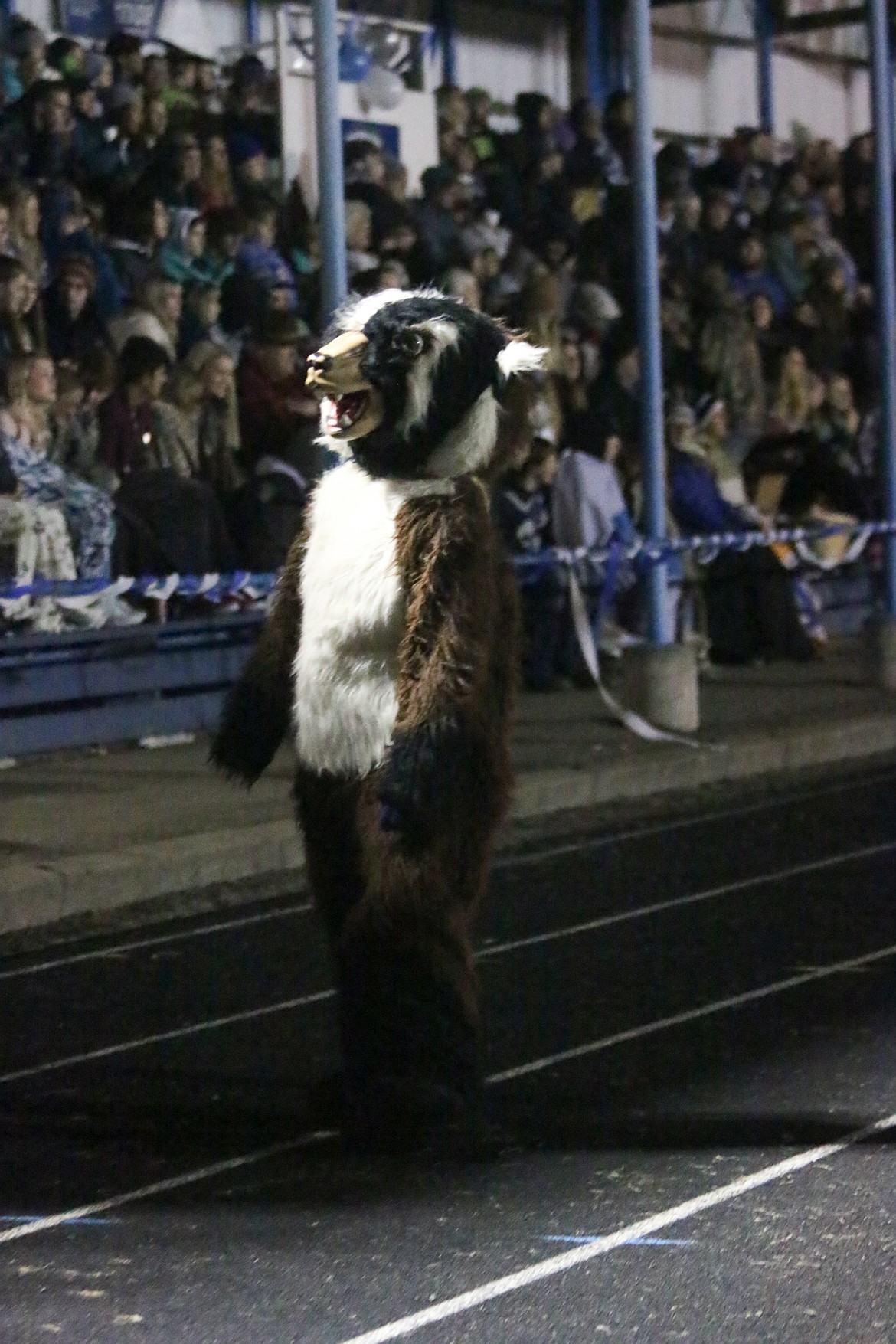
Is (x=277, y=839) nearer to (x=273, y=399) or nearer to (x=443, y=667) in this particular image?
(x=273, y=399)

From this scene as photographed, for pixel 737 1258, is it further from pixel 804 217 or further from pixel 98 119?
pixel 804 217

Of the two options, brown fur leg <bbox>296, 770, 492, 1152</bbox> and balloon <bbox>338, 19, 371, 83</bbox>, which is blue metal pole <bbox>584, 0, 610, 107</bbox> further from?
brown fur leg <bbox>296, 770, 492, 1152</bbox>

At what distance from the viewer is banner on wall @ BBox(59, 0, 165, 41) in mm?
17828

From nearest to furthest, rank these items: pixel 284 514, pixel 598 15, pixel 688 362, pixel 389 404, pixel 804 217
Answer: pixel 389 404 → pixel 284 514 → pixel 688 362 → pixel 804 217 → pixel 598 15

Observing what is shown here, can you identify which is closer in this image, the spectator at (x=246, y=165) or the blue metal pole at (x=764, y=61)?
the spectator at (x=246, y=165)

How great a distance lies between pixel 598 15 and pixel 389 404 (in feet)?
62.8

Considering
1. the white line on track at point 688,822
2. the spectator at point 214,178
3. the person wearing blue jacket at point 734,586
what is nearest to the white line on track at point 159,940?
the white line on track at point 688,822

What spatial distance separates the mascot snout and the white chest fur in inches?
5.9

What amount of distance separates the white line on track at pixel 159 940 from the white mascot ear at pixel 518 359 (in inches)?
105

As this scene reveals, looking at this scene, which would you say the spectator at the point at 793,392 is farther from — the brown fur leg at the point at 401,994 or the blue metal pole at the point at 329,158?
the brown fur leg at the point at 401,994

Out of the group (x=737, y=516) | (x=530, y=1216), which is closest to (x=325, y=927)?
(x=530, y=1216)

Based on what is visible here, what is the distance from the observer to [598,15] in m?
24.3

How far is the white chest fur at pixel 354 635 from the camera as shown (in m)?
5.98

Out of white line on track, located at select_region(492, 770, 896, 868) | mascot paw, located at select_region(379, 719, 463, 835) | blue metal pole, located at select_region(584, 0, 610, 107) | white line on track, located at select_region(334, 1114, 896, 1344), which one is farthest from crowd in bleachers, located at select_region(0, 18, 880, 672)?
white line on track, located at select_region(334, 1114, 896, 1344)
